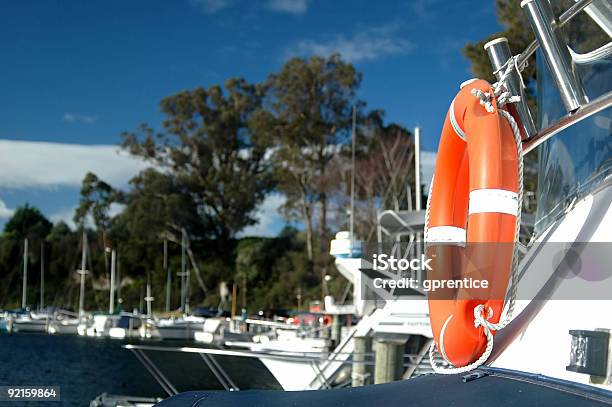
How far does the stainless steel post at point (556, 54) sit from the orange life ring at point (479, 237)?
1.13 feet

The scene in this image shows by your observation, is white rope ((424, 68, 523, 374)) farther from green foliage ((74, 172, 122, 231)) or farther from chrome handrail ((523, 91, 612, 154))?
green foliage ((74, 172, 122, 231))

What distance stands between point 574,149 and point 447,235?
709 millimetres

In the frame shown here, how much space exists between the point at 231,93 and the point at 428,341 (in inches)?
1343

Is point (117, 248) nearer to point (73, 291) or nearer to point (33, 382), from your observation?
point (73, 291)

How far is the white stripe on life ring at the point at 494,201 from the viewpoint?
9.73ft

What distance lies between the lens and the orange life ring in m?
2.99

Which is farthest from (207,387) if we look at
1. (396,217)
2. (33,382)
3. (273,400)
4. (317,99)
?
(317,99)

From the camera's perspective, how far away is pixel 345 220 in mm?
34969

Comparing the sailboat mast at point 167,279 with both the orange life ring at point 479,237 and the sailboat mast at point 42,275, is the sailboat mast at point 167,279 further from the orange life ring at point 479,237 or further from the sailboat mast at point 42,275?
the orange life ring at point 479,237

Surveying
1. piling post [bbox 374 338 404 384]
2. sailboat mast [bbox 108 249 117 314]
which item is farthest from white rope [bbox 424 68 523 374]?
sailboat mast [bbox 108 249 117 314]

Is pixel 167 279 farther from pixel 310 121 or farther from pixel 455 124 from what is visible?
pixel 455 124

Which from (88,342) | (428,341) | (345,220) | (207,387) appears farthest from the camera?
(345,220)

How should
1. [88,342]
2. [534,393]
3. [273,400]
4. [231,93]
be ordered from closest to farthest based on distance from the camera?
1. [534,393]
2. [273,400]
3. [88,342]
4. [231,93]

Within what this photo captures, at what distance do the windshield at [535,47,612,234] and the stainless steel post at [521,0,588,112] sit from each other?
3.1 inches
